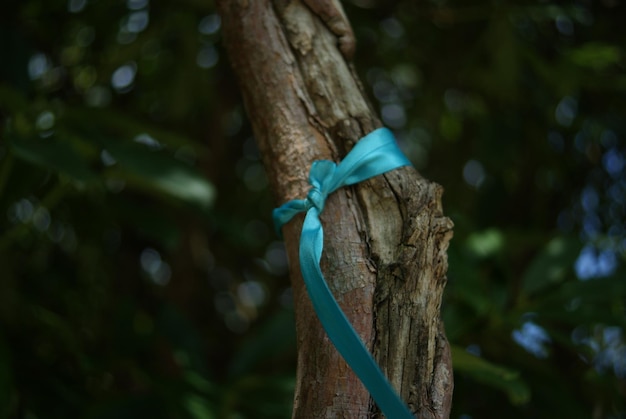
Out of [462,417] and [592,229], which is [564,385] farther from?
[592,229]

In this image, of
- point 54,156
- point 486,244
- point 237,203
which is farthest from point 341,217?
point 237,203

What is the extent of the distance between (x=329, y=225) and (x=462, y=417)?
580 mm

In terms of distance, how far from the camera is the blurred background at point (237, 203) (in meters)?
1.08

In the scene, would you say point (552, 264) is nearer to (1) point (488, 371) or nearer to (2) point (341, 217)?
(1) point (488, 371)

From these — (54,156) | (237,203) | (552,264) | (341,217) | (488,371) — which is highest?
(341,217)

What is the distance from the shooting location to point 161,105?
1.66 metres

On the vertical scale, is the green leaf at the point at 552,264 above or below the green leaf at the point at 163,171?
below

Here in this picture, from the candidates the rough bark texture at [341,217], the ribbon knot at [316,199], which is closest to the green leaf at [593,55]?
the rough bark texture at [341,217]

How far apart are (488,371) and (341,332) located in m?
0.43

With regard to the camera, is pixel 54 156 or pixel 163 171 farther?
pixel 163 171

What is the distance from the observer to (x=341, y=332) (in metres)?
0.47

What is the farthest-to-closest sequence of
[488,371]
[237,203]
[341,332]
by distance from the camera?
[237,203], [488,371], [341,332]

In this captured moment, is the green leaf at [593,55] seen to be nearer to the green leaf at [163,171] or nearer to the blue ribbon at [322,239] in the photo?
the green leaf at [163,171]

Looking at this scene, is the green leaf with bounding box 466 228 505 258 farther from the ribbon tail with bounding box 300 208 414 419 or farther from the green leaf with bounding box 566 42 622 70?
the ribbon tail with bounding box 300 208 414 419
